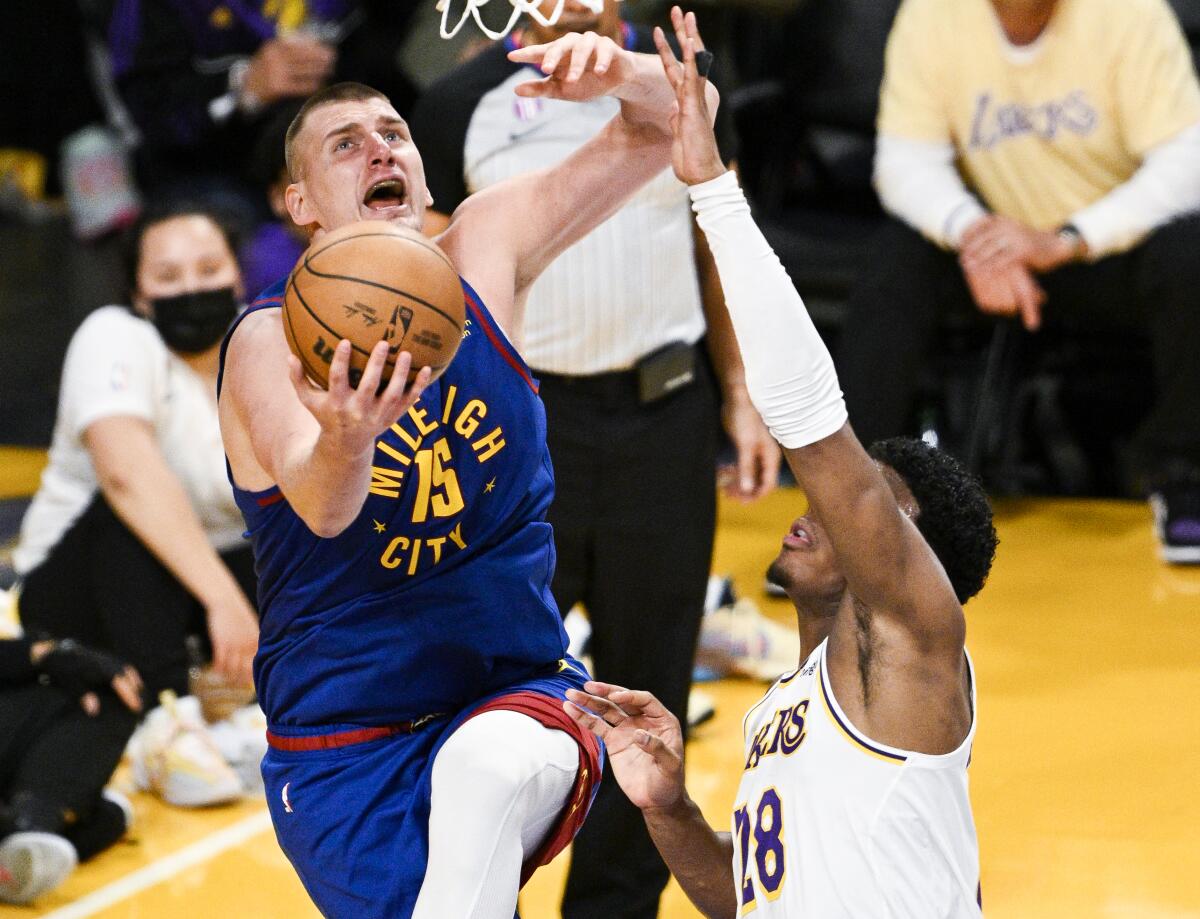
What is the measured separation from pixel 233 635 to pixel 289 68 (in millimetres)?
3004

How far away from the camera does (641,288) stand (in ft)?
12.8

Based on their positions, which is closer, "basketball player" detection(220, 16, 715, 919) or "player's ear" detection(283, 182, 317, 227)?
"basketball player" detection(220, 16, 715, 919)

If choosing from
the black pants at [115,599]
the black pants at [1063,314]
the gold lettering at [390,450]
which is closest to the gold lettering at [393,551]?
the gold lettering at [390,450]

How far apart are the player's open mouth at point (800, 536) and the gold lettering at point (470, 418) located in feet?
1.68

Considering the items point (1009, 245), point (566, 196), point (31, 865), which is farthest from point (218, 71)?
point (566, 196)

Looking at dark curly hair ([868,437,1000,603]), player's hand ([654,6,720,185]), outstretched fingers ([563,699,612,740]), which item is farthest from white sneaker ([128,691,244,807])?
player's hand ([654,6,720,185])

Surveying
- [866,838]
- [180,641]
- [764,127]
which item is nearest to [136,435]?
[180,641]

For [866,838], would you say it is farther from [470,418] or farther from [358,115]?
[358,115]

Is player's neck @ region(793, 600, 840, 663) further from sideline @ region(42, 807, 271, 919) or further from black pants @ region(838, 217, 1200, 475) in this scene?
black pants @ region(838, 217, 1200, 475)

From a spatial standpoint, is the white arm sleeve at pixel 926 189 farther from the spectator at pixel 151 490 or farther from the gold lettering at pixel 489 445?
the gold lettering at pixel 489 445

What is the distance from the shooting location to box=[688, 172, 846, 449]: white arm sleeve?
2.40 meters

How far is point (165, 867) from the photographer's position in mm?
4383

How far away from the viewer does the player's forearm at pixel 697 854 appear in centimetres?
293

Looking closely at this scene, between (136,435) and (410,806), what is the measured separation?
98.1 inches
